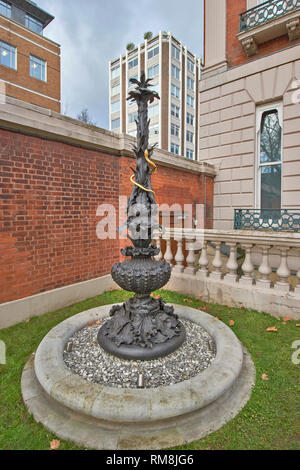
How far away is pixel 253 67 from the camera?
7.60 m

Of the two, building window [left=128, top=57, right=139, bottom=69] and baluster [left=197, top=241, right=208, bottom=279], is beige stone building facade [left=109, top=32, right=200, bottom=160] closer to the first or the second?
building window [left=128, top=57, right=139, bottom=69]

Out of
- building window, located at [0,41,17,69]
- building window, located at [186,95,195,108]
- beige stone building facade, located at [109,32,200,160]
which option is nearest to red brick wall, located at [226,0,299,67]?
building window, located at [0,41,17,69]

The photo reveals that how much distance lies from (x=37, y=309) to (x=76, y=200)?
242 cm

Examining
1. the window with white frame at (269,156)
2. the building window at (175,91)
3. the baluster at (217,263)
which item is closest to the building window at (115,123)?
the building window at (175,91)

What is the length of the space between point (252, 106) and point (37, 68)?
24848 mm

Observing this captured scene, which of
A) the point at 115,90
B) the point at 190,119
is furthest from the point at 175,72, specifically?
the point at 115,90

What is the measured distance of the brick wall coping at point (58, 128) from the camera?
4008 millimetres

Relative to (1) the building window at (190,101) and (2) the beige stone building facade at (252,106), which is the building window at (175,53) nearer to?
(1) the building window at (190,101)

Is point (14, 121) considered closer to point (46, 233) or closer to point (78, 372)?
point (46, 233)

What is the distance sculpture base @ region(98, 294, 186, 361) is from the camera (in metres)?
2.85

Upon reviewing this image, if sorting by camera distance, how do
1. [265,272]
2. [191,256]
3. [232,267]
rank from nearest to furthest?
[265,272] < [232,267] < [191,256]

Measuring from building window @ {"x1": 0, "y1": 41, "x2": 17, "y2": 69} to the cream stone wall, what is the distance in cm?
2175

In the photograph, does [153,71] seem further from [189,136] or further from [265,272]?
[265,272]
